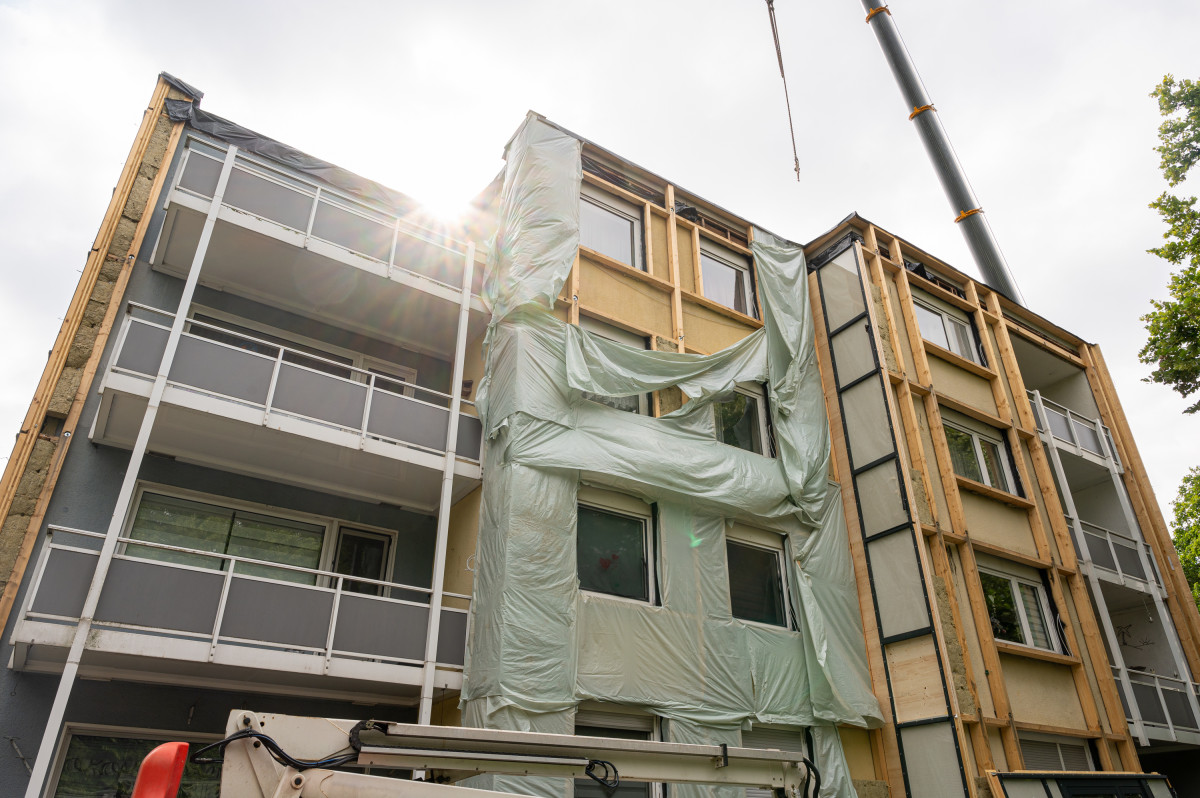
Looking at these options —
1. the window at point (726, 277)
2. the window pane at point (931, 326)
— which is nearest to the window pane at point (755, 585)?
the window at point (726, 277)

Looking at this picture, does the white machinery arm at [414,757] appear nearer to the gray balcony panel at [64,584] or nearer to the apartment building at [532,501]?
the apartment building at [532,501]

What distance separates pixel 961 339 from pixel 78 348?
16.9m

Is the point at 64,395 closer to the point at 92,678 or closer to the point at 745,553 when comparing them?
the point at 92,678

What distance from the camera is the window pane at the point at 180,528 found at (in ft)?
33.8

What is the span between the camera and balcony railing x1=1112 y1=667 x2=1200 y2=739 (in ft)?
47.2

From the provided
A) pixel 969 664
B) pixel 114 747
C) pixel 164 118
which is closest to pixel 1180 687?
pixel 969 664

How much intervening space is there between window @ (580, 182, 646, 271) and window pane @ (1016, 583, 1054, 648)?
951 centimetres

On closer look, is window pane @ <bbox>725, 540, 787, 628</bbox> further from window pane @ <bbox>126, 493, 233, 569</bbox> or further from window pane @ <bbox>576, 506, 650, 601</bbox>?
window pane @ <bbox>126, 493, 233, 569</bbox>

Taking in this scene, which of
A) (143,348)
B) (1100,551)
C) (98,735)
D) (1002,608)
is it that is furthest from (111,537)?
(1100,551)

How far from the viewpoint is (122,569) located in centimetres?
838

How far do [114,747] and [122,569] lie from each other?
2.47 meters

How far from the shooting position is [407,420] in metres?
11.2

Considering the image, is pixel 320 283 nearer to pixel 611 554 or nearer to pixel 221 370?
pixel 221 370

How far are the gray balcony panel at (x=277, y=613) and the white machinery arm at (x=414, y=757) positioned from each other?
4653 mm
